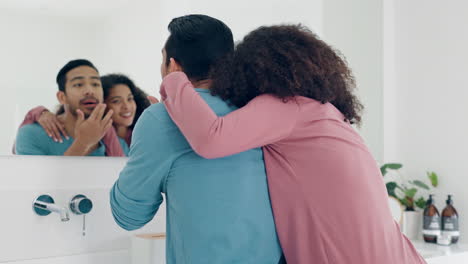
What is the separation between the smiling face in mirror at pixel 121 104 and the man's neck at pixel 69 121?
125 millimetres

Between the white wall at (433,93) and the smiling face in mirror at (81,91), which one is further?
the white wall at (433,93)

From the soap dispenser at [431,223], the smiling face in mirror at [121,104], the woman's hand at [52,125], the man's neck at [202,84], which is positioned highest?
the man's neck at [202,84]

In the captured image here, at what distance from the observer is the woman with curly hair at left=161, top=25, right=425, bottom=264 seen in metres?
1.00

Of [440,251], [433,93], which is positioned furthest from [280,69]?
[433,93]

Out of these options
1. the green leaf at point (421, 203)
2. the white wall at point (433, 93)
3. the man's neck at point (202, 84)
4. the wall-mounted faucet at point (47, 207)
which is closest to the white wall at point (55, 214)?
the wall-mounted faucet at point (47, 207)

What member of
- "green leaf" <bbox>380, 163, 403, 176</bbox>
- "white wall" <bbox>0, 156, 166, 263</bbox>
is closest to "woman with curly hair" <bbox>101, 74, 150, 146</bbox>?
"white wall" <bbox>0, 156, 166, 263</bbox>

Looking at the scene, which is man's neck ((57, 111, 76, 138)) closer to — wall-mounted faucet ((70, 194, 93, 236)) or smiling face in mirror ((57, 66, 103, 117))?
smiling face in mirror ((57, 66, 103, 117))

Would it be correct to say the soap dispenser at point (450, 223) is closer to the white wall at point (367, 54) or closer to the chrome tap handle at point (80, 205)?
the white wall at point (367, 54)

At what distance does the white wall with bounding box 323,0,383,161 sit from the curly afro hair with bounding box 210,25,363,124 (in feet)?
4.26

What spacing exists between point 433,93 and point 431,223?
0.63 m

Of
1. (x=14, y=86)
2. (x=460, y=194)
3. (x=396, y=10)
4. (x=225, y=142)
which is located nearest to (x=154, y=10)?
(x=14, y=86)

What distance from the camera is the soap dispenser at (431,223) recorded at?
2.24 meters

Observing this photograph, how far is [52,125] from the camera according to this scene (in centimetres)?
151

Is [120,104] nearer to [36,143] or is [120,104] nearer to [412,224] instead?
[36,143]
